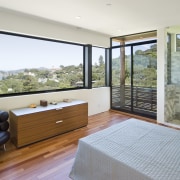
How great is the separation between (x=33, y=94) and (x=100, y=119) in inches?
76.4

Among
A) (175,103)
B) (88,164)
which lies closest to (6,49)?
(88,164)

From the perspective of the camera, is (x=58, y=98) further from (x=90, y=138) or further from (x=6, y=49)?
(x=90, y=138)

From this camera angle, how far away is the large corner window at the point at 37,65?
3.26 meters

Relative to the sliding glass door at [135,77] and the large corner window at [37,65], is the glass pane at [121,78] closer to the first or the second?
the sliding glass door at [135,77]

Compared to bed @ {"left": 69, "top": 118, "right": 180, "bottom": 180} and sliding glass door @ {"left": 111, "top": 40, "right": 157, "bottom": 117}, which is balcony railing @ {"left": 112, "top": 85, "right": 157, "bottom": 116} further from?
bed @ {"left": 69, "top": 118, "right": 180, "bottom": 180}

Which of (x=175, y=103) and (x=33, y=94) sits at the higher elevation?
(x=33, y=94)

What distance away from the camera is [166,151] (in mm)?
1691

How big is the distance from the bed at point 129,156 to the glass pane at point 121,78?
2750 mm

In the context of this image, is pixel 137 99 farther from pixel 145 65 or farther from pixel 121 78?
pixel 145 65

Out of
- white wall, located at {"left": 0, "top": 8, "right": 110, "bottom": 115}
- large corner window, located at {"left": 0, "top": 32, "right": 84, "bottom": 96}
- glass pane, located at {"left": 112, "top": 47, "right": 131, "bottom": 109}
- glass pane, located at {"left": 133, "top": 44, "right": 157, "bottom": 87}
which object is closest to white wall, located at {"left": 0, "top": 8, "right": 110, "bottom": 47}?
white wall, located at {"left": 0, "top": 8, "right": 110, "bottom": 115}

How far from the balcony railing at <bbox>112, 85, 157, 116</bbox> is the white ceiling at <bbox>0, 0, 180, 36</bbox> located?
5.70 feet

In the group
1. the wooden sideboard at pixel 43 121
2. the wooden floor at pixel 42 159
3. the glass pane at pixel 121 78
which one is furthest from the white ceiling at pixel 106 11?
the wooden floor at pixel 42 159

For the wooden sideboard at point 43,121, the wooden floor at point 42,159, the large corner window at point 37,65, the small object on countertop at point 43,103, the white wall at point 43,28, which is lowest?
the wooden floor at point 42,159

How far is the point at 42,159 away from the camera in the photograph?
2.49 metres
